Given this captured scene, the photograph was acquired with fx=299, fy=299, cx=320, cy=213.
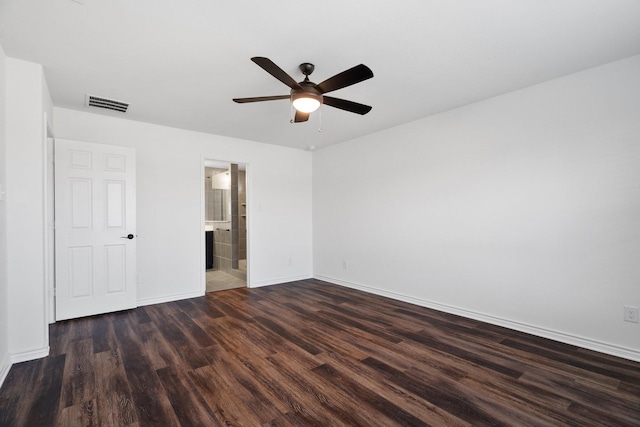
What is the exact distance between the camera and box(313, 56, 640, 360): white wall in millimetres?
2557

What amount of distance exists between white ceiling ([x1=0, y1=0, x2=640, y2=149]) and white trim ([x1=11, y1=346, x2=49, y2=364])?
2442 mm

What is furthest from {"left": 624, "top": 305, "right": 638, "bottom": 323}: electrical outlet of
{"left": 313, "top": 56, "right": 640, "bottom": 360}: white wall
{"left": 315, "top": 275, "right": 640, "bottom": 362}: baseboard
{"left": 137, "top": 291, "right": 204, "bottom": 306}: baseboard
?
{"left": 137, "top": 291, "right": 204, "bottom": 306}: baseboard

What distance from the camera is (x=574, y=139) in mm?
2768

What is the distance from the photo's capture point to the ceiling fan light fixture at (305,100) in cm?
239

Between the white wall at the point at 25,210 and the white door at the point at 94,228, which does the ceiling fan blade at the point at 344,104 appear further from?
the white door at the point at 94,228

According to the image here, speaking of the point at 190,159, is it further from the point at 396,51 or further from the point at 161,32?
the point at 396,51

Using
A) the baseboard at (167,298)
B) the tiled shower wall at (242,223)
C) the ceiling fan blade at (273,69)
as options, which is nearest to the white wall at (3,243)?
the baseboard at (167,298)

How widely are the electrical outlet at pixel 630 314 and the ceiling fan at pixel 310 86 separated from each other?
9.11ft

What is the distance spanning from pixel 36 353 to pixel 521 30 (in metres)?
4.59

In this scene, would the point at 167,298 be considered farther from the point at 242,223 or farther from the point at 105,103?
the point at 242,223

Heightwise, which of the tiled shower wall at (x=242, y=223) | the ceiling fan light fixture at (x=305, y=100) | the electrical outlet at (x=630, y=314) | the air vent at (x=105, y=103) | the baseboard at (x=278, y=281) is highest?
the air vent at (x=105, y=103)

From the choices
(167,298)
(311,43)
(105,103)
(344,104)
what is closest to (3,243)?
(105,103)

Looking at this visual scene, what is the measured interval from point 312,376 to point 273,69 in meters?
2.22

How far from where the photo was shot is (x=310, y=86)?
2377mm
